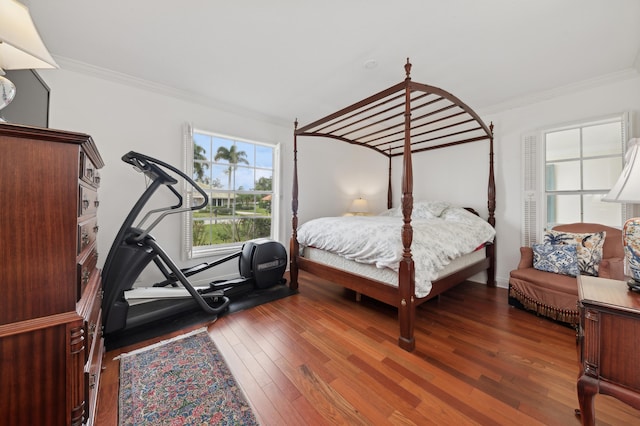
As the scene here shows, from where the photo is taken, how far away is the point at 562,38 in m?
2.00

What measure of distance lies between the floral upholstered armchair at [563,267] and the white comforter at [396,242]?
526 millimetres

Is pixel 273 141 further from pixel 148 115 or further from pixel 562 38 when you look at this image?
pixel 562 38

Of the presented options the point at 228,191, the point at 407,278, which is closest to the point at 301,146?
the point at 228,191

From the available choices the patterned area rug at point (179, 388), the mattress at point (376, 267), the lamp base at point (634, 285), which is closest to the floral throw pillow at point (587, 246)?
the mattress at point (376, 267)

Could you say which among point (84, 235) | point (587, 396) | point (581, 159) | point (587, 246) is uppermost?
point (581, 159)

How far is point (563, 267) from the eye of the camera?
2.40 m

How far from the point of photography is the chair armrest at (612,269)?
6.63 feet

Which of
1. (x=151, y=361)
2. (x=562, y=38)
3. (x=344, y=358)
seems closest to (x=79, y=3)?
(x=151, y=361)

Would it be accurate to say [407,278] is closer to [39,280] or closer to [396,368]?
[396,368]

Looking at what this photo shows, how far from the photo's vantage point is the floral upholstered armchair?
212cm

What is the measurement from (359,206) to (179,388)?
3699mm

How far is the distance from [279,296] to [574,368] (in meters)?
2.48

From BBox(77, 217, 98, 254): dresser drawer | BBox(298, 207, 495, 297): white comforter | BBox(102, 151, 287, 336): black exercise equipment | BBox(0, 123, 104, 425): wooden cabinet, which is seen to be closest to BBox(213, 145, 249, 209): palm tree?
BBox(102, 151, 287, 336): black exercise equipment

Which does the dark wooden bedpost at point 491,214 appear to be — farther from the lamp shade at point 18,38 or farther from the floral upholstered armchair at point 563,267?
the lamp shade at point 18,38
